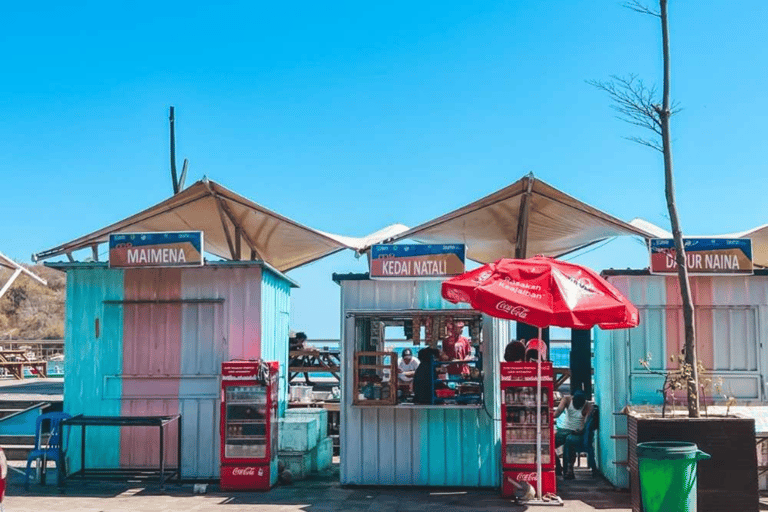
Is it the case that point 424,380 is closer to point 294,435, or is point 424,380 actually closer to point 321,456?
point 294,435

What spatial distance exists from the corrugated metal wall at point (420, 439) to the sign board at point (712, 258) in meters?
2.41

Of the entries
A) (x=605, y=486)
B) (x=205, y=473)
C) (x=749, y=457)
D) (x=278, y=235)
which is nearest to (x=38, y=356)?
(x=278, y=235)

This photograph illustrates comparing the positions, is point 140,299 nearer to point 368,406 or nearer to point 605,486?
point 368,406

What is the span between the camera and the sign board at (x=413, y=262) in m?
11.5

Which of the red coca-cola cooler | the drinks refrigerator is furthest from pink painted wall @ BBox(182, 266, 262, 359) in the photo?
the drinks refrigerator

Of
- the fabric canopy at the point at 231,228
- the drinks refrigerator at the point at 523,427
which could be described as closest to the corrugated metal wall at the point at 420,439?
the drinks refrigerator at the point at 523,427

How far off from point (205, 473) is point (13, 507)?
2650mm

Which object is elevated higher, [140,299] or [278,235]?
[278,235]

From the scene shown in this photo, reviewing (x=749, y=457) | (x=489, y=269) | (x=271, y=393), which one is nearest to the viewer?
(x=749, y=457)

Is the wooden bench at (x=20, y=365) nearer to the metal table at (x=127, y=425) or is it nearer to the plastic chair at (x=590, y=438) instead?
the metal table at (x=127, y=425)

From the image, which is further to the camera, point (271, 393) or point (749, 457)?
point (271, 393)

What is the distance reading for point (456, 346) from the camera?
13.7m

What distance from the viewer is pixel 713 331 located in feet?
38.5

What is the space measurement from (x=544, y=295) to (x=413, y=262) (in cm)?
246
